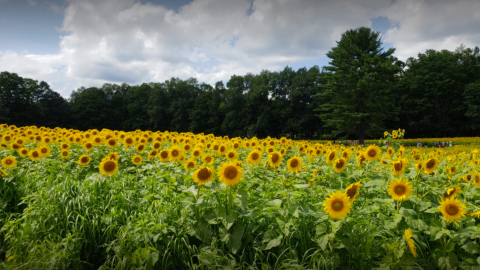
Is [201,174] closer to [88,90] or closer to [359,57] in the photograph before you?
[359,57]

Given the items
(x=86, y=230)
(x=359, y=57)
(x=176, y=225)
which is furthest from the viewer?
(x=359, y=57)

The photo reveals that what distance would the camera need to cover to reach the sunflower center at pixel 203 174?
2.46 m

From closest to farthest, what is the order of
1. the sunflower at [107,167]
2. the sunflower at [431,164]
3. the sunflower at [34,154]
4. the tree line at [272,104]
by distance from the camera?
the sunflower at [431,164]
the sunflower at [107,167]
the sunflower at [34,154]
the tree line at [272,104]

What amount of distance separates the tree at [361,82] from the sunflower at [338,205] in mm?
20112

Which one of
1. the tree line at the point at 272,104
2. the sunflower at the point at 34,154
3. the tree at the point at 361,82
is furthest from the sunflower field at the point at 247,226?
the tree line at the point at 272,104

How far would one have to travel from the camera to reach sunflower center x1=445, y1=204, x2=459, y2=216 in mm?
2219

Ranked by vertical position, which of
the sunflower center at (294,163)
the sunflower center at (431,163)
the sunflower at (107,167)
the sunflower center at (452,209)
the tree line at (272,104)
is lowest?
the sunflower center at (452,209)

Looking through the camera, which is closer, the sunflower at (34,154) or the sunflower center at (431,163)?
the sunflower center at (431,163)

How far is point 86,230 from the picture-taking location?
2.98 metres

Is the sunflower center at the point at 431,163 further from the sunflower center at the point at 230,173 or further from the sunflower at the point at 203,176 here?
the sunflower at the point at 203,176

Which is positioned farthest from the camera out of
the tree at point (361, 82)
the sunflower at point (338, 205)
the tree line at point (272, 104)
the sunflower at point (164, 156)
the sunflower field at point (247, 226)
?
the tree line at point (272, 104)

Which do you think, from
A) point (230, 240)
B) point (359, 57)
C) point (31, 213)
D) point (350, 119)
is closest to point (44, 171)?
point (31, 213)

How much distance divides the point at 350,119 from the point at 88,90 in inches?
1721

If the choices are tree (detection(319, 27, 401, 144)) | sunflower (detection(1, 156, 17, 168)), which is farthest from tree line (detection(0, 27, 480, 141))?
sunflower (detection(1, 156, 17, 168))
